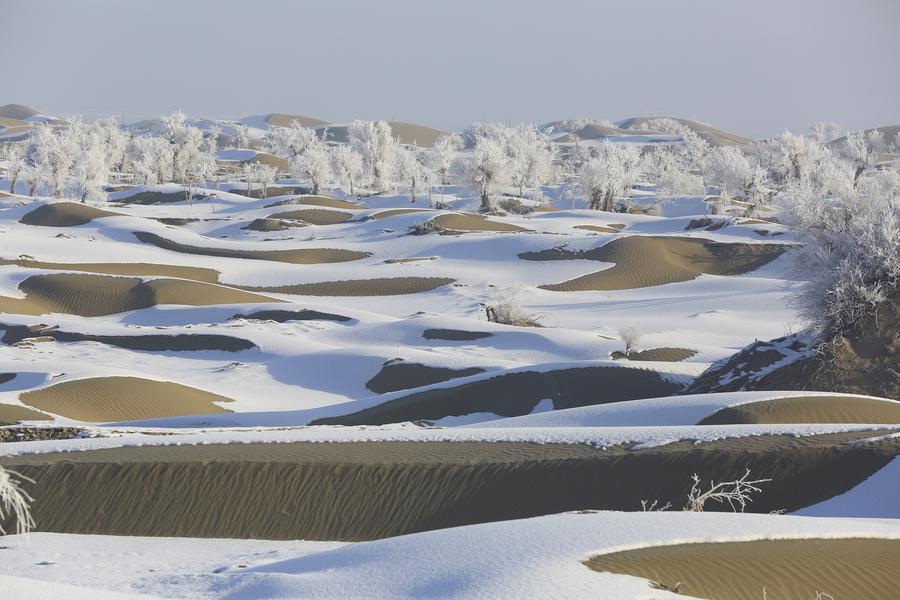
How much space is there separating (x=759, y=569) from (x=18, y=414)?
19.8 meters

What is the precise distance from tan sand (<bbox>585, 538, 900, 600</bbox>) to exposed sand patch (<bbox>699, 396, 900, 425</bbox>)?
783 centimetres

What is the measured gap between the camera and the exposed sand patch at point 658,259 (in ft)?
177

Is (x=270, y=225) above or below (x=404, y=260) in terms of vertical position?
above

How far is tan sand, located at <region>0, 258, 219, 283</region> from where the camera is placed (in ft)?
172

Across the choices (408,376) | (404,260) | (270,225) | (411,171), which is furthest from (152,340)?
(411,171)

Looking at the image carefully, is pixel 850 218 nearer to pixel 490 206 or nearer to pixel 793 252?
pixel 793 252

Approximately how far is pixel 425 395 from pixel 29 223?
2197 inches

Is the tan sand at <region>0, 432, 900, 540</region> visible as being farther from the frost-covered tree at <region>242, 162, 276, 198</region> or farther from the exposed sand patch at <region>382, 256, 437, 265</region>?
the frost-covered tree at <region>242, 162, 276, 198</region>

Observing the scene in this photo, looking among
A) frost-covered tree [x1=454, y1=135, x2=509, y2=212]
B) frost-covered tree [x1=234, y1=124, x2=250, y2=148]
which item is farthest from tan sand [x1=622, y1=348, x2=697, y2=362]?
frost-covered tree [x1=234, y1=124, x2=250, y2=148]

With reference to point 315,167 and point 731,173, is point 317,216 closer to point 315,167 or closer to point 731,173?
point 315,167

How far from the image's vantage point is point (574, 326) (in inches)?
1658

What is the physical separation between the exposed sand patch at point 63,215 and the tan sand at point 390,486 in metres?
61.6

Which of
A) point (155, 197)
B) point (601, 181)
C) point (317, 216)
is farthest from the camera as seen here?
point (155, 197)

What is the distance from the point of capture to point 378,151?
4402 inches
